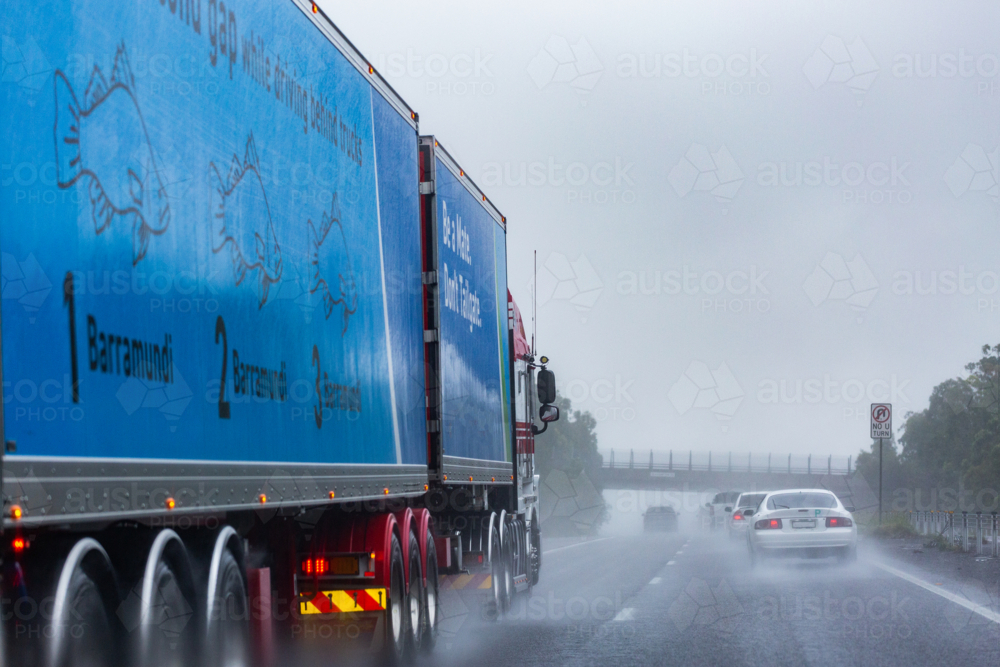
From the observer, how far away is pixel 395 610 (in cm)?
859

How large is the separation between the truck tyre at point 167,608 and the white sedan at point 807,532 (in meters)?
16.7

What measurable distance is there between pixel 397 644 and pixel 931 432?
84210mm

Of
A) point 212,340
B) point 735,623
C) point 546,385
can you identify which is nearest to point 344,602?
point 212,340

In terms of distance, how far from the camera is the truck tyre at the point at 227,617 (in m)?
5.67

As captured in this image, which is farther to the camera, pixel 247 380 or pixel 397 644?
pixel 397 644

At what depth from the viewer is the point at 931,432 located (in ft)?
284

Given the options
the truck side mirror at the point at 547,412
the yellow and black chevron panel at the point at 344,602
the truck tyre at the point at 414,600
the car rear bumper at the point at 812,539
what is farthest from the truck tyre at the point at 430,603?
the car rear bumper at the point at 812,539

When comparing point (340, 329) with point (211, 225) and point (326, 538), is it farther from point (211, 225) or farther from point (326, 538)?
point (211, 225)

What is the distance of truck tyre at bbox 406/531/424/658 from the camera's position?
9.16 metres

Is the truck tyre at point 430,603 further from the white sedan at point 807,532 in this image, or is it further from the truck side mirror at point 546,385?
the white sedan at point 807,532

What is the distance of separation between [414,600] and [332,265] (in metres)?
3.16

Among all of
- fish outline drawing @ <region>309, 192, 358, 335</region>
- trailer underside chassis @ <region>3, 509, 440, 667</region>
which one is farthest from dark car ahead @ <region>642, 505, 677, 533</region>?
fish outline drawing @ <region>309, 192, 358, 335</region>

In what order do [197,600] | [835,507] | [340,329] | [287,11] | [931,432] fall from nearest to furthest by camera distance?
[197,600]
[287,11]
[340,329]
[835,507]
[931,432]

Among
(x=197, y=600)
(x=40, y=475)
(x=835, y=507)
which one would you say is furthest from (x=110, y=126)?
(x=835, y=507)
